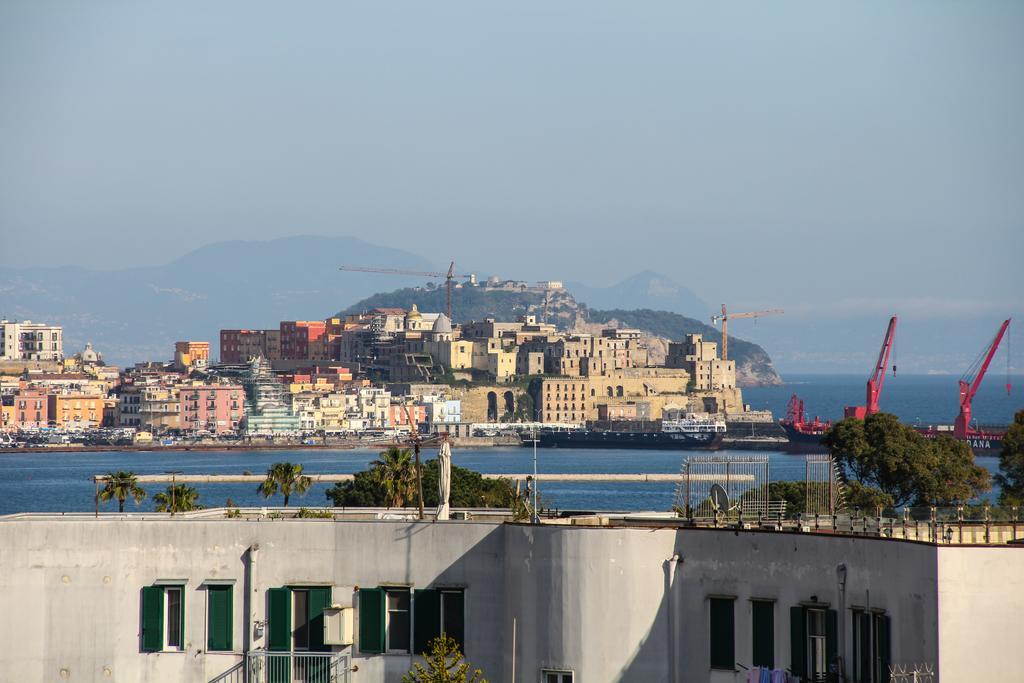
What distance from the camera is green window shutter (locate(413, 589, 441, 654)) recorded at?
15125 millimetres

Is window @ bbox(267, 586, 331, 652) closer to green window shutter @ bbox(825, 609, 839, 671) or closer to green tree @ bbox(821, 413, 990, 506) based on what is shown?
green window shutter @ bbox(825, 609, 839, 671)

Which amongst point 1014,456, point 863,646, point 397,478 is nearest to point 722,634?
point 863,646

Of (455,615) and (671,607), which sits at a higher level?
(671,607)

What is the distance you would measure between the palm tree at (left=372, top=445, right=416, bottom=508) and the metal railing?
99.3 feet

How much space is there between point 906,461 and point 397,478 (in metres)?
15.5

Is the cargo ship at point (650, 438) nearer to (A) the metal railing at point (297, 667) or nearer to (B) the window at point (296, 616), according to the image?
(B) the window at point (296, 616)

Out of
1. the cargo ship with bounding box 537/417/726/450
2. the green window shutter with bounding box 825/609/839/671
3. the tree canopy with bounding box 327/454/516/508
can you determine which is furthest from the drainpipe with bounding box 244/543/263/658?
the cargo ship with bounding box 537/417/726/450

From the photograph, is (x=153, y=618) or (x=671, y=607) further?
(x=153, y=618)

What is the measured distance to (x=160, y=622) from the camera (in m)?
15.5

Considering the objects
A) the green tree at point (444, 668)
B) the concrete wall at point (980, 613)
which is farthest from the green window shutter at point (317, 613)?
the concrete wall at point (980, 613)

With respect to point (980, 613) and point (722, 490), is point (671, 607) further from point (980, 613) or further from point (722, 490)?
point (980, 613)

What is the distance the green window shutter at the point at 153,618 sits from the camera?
15469 millimetres

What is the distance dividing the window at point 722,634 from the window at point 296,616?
3245 mm

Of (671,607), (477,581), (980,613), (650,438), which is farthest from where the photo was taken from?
(650,438)
